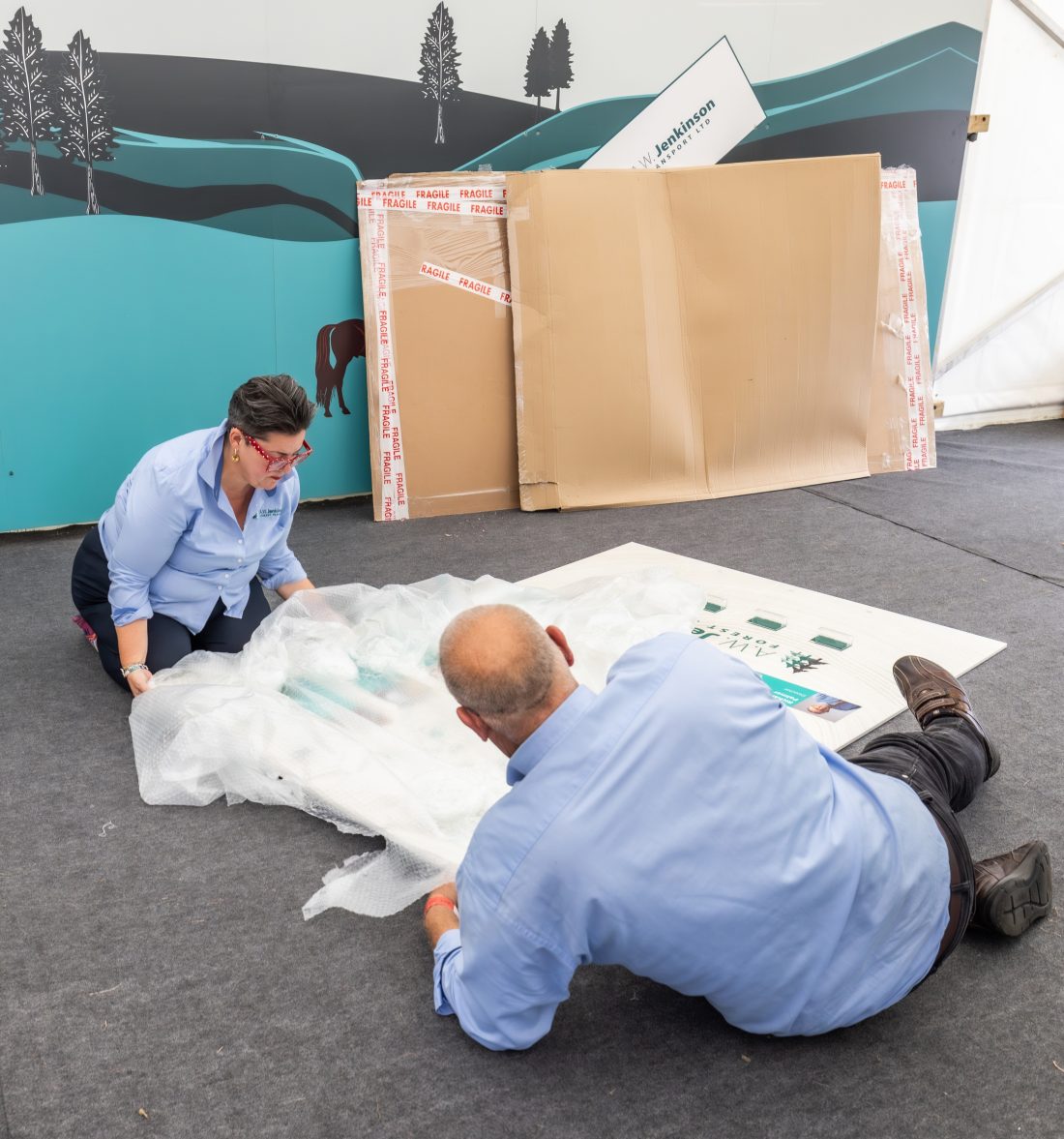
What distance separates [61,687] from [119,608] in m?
→ 0.39

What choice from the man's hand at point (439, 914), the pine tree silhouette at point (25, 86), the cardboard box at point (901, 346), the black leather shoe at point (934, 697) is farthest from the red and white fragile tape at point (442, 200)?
the man's hand at point (439, 914)

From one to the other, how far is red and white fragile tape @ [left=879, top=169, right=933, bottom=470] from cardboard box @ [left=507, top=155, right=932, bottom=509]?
11.1 inches

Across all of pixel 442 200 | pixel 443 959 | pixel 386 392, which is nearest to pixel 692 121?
pixel 442 200

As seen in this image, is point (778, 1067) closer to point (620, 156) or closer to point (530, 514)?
point (530, 514)

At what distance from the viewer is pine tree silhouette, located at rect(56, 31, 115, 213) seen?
10.8 feet

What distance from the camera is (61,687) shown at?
2.56 metres

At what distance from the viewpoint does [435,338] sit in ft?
12.5

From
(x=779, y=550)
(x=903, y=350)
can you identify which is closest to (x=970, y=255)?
(x=903, y=350)

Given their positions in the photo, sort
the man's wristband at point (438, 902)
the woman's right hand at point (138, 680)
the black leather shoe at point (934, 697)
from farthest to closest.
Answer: the woman's right hand at point (138, 680), the black leather shoe at point (934, 697), the man's wristband at point (438, 902)

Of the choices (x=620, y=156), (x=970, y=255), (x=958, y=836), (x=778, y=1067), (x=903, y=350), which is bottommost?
(x=778, y=1067)

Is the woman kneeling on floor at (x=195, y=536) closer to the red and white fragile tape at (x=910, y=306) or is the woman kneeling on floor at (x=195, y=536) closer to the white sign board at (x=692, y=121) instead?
the white sign board at (x=692, y=121)

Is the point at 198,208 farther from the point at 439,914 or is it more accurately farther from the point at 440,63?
the point at 439,914

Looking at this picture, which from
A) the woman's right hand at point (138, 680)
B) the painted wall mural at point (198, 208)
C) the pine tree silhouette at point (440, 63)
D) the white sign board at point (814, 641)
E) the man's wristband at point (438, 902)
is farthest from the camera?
the pine tree silhouette at point (440, 63)

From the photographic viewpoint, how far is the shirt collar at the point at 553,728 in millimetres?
1230
